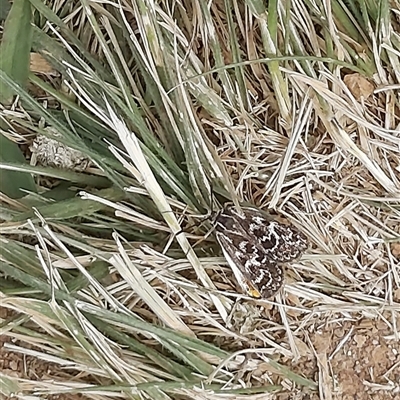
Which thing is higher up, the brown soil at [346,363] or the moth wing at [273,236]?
the moth wing at [273,236]

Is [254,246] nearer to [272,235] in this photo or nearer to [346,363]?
[272,235]

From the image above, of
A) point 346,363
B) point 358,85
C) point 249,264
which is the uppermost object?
point 358,85

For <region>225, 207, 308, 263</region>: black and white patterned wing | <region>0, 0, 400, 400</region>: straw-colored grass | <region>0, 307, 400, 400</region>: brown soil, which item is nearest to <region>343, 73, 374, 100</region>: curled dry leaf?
<region>0, 0, 400, 400</region>: straw-colored grass

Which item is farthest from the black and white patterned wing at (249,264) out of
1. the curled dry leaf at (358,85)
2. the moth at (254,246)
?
the curled dry leaf at (358,85)

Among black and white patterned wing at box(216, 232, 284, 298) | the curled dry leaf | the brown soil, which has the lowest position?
the brown soil

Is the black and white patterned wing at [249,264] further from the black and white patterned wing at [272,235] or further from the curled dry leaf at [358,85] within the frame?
the curled dry leaf at [358,85]

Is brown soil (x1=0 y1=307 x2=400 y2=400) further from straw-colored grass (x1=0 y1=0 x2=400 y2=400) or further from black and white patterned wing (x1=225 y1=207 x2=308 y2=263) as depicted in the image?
black and white patterned wing (x1=225 y1=207 x2=308 y2=263)

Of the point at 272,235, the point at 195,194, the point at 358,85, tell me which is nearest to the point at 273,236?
the point at 272,235
